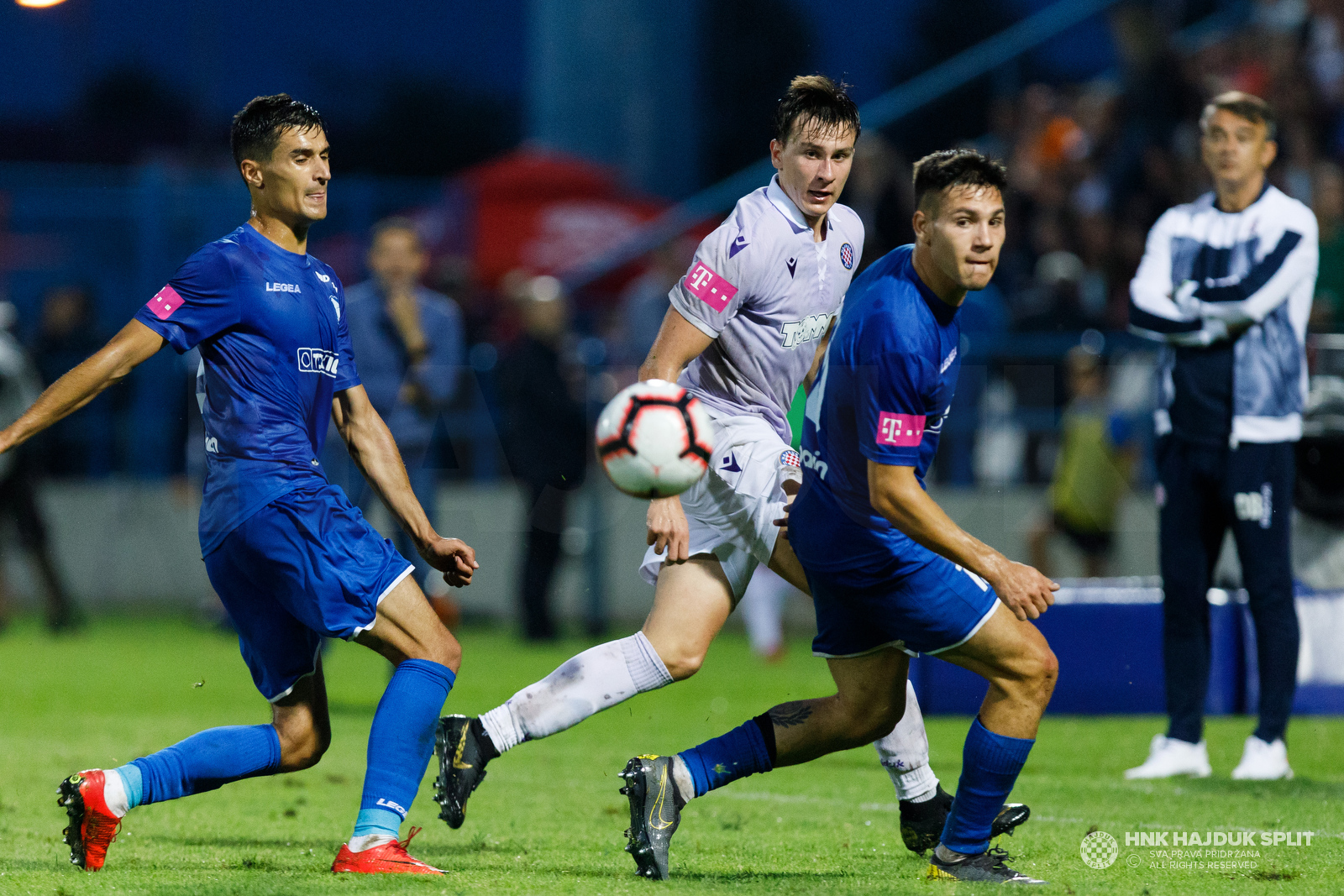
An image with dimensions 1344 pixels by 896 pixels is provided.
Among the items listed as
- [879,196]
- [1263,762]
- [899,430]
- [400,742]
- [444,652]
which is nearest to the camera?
[899,430]

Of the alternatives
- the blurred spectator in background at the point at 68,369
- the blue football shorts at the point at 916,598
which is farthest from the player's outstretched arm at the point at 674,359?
the blurred spectator in background at the point at 68,369

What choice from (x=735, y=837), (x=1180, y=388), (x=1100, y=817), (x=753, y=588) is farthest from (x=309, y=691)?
(x=753, y=588)

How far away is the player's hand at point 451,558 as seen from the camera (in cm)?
508

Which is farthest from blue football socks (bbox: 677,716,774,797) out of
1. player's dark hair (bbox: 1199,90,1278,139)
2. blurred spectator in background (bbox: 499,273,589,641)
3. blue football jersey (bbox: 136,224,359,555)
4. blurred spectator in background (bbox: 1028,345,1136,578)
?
blurred spectator in background (bbox: 499,273,589,641)

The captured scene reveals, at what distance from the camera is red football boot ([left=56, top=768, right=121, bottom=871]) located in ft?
16.2

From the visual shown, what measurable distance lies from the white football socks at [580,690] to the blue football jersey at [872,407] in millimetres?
Result: 621

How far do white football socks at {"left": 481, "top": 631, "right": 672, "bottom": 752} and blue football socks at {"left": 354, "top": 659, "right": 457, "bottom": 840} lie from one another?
0.71 ft

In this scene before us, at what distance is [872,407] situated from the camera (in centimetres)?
461

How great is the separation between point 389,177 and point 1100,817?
37665 mm

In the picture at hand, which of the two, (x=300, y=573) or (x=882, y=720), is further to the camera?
(x=882, y=720)

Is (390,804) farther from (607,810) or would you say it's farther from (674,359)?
(607,810)

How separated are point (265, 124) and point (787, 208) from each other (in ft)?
5.39

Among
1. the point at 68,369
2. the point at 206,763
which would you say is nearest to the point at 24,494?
the point at 68,369

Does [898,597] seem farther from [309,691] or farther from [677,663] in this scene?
[309,691]
